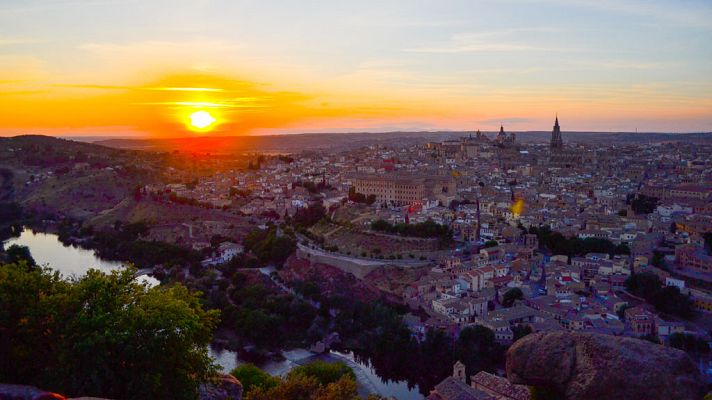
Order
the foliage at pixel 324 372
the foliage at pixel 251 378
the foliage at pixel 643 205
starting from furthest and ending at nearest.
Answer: the foliage at pixel 643 205
the foliage at pixel 324 372
the foliage at pixel 251 378

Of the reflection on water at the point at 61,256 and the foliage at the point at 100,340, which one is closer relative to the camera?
the foliage at the point at 100,340

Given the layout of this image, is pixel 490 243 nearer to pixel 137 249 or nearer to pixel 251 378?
pixel 251 378

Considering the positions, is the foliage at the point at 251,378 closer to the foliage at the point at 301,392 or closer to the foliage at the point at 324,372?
the foliage at the point at 324,372

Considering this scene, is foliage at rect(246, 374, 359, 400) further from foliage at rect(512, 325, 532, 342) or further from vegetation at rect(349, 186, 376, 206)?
vegetation at rect(349, 186, 376, 206)

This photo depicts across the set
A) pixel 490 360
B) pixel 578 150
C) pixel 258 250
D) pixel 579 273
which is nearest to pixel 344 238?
pixel 258 250

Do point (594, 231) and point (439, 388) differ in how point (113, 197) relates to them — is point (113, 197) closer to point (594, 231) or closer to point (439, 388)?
point (594, 231)

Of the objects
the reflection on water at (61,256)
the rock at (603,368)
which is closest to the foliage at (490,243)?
the reflection on water at (61,256)
